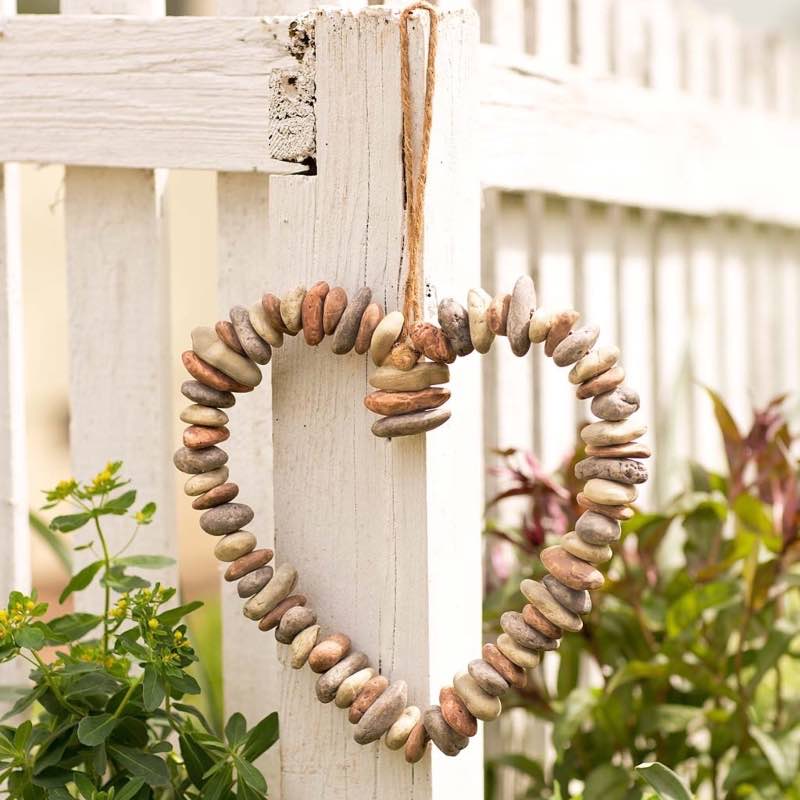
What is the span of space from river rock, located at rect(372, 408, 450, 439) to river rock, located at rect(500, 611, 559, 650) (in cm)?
23

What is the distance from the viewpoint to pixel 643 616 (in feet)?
6.57

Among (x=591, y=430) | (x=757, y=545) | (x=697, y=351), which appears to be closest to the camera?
(x=591, y=430)

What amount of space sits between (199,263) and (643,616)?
17.9 feet

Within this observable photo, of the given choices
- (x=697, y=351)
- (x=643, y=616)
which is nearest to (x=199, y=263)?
(x=697, y=351)

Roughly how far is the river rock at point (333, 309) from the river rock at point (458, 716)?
44cm

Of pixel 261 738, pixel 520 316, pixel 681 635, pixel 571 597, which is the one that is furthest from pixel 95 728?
pixel 681 635

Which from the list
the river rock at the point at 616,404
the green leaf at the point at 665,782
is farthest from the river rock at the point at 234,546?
the green leaf at the point at 665,782

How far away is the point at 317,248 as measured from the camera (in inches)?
57.8

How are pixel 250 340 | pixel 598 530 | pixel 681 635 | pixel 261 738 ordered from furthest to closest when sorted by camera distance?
pixel 681 635, pixel 261 738, pixel 250 340, pixel 598 530

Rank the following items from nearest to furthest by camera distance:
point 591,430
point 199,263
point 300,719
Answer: point 591,430 < point 300,719 < point 199,263

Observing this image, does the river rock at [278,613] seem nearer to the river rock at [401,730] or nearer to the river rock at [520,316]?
the river rock at [401,730]

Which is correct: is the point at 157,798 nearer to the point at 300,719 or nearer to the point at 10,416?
the point at 300,719

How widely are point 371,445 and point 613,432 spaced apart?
0.30 metres

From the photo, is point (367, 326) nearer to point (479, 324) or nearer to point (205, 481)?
point (479, 324)
